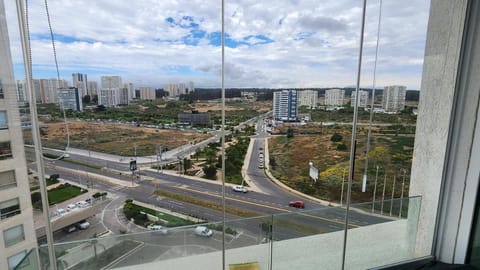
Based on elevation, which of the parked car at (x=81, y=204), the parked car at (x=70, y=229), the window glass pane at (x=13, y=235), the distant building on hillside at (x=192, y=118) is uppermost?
the distant building on hillside at (x=192, y=118)

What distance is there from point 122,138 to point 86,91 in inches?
20.4

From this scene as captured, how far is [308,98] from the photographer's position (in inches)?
94.7

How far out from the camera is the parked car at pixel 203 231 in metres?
1.84

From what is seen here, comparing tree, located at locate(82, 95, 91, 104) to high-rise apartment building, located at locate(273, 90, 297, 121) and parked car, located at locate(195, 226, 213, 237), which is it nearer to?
parked car, located at locate(195, 226, 213, 237)

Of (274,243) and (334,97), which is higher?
(334,97)

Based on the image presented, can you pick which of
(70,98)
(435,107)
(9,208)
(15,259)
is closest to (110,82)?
(70,98)

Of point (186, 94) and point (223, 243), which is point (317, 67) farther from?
point (223, 243)

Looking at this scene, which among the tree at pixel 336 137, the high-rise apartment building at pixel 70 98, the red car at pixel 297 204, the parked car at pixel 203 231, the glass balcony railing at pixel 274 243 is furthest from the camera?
the red car at pixel 297 204

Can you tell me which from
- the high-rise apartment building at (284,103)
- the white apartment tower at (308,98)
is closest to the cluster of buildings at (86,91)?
the high-rise apartment building at (284,103)

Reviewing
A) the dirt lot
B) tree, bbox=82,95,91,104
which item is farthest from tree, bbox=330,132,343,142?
tree, bbox=82,95,91,104

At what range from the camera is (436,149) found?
199 centimetres

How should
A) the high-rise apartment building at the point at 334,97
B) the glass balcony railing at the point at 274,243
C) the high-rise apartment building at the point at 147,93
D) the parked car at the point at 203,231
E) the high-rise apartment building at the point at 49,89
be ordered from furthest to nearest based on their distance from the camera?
the high-rise apartment building at the point at 334,97 → the high-rise apartment building at the point at 147,93 → the parked car at the point at 203,231 → the glass balcony railing at the point at 274,243 → the high-rise apartment building at the point at 49,89

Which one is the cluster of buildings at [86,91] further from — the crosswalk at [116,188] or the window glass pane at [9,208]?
the crosswalk at [116,188]

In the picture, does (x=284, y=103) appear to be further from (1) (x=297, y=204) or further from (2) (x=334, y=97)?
(1) (x=297, y=204)
